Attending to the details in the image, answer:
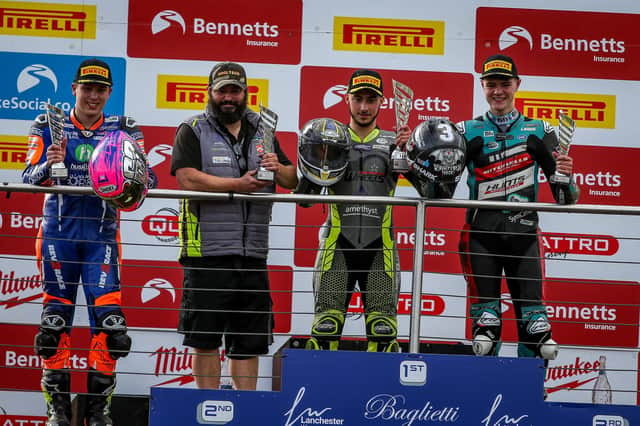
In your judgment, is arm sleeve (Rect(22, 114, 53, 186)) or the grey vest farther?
the grey vest

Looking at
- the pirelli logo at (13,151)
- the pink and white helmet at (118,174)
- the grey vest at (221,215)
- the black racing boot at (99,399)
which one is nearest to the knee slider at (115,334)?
the black racing boot at (99,399)

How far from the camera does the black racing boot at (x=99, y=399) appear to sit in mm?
3791

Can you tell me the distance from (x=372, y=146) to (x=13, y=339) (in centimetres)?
239

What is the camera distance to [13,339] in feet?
16.9

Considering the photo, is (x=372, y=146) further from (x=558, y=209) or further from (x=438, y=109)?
(x=438, y=109)

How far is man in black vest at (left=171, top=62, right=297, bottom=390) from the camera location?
390 centimetres

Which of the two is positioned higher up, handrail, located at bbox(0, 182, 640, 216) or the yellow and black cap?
the yellow and black cap

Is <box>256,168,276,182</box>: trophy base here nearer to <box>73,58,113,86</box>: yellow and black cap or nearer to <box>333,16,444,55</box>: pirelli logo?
<box>73,58,113,86</box>: yellow and black cap

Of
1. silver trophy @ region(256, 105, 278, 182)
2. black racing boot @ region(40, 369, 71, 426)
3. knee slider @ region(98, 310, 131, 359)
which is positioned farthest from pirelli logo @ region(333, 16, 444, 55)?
black racing boot @ region(40, 369, 71, 426)

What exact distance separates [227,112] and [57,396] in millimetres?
1416

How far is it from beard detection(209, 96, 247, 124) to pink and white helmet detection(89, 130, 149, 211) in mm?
623

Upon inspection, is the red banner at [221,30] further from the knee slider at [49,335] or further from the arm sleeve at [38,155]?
the knee slider at [49,335]

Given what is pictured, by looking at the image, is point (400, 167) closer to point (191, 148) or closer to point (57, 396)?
point (191, 148)

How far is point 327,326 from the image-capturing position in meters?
3.94
